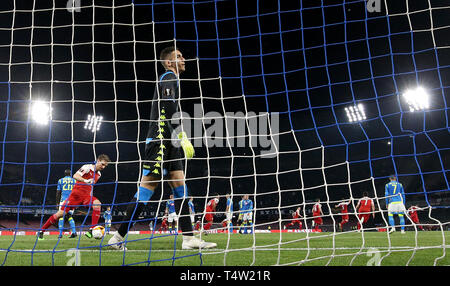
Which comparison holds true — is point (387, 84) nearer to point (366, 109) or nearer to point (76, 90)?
point (366, 109)

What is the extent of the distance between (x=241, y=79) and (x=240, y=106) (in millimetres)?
12473

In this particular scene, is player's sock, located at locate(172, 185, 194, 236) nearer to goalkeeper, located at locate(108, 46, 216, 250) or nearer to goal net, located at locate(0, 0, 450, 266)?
goalkeeper, located at locate(108, 46, 216, 250)

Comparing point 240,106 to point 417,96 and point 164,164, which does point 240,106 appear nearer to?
point 417,96

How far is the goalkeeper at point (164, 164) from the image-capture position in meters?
4.00

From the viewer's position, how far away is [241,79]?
484 centimetres

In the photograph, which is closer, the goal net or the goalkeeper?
the goalkeeper

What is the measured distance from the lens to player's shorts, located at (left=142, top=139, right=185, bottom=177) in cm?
401

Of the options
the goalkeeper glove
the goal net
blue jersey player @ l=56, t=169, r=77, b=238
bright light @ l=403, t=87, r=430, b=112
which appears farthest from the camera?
blue jersey player @ l=56, t=169, r=77, b=238

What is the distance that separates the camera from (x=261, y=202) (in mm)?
27266

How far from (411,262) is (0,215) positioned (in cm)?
2467

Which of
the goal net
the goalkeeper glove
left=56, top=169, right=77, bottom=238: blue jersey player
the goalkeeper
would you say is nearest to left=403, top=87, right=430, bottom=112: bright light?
the goal net

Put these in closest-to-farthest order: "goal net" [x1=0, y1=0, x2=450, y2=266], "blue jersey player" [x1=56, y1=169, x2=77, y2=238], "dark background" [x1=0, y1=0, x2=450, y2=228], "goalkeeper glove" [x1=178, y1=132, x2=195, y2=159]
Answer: "goalkeeper glove" [x1=178, y1=132, x2=195, y2=159]
"goal net" [x1=0, y1=0, x2=450, y2=266]
"dark background" [x1=0, y1=0, x2=450, y2=228]
"blue jersey player" [x1=56, y1=169, x2=77, y2=238]

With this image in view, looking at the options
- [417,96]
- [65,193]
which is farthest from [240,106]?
[417,96]
